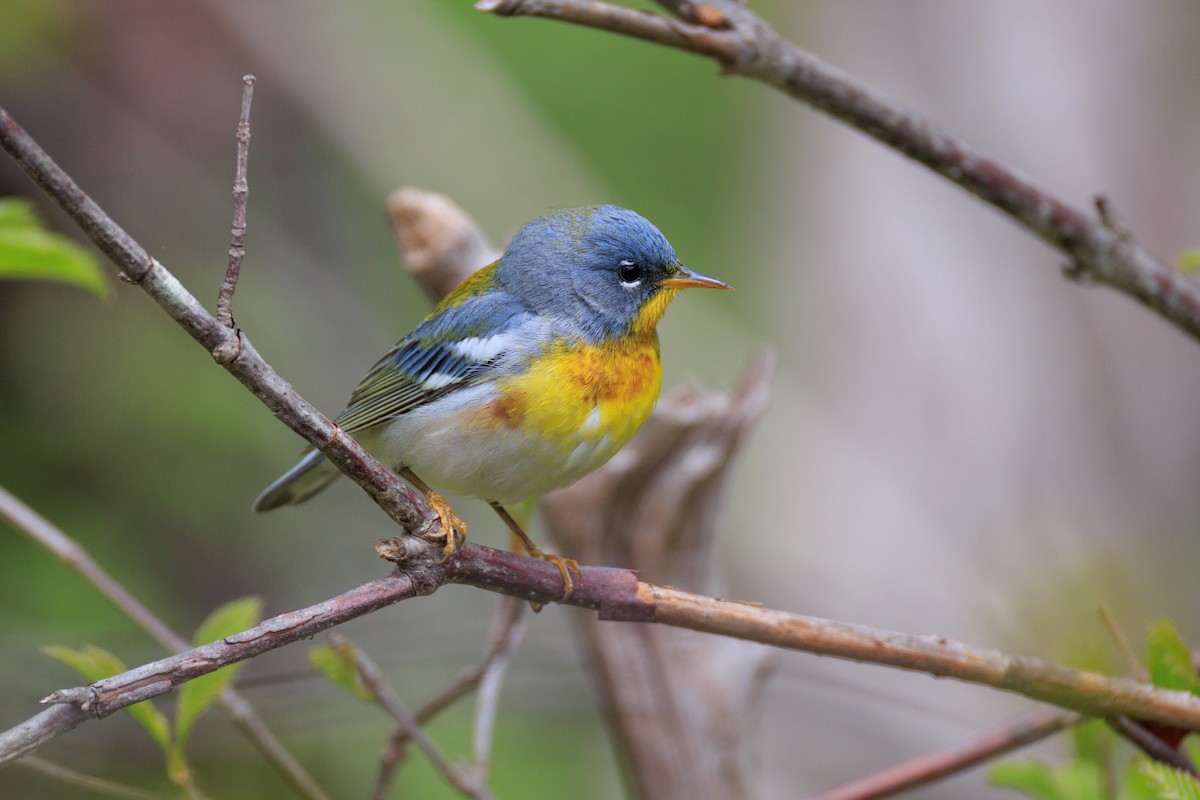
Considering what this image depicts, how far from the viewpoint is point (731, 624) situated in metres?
2.04

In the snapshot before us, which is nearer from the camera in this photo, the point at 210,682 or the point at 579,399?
the point at 210,682

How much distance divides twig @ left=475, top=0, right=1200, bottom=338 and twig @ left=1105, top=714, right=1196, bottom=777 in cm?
122

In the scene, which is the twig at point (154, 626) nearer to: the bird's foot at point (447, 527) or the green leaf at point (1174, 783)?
the bird's foot at point (447, 527)

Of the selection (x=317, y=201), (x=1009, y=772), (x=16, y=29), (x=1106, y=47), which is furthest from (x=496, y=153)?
(x=1009, y=772)

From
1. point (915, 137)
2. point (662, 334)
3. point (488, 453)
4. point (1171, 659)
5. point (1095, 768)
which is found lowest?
point (1095, 768)

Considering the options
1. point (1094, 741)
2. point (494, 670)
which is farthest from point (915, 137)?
point (494, 670)

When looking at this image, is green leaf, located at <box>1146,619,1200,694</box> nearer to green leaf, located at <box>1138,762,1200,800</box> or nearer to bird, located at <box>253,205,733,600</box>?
green leaf, located at <box>1138,762,1200,800</box>

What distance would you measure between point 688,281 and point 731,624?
1291mm

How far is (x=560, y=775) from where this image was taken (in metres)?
4.95

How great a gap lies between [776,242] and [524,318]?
5843mm

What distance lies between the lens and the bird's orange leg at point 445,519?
1939 millimetres

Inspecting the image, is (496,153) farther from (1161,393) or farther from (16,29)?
(1161,393)

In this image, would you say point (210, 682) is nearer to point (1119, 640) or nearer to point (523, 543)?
point (523, 543)

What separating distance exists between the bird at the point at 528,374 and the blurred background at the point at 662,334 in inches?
36.0
